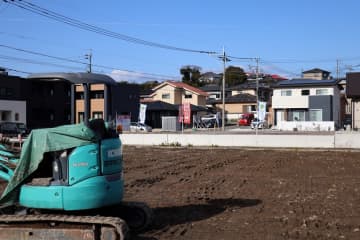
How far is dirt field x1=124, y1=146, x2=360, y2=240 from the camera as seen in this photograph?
22.0 ft

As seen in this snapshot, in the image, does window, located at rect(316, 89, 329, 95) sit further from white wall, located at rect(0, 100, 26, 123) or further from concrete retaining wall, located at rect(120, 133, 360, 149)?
white wall, located at rect(0, 100, 26, 123)

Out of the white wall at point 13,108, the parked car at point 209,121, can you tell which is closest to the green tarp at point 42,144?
the white wall at point 13,108

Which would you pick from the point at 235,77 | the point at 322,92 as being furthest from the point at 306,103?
the point at 235,77

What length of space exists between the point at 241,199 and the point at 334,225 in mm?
2629

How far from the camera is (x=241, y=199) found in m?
9.33

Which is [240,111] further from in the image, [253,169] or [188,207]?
[188,207]

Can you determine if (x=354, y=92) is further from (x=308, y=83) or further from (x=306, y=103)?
(x=308, y=83)

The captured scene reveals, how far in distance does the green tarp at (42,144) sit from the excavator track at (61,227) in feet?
1.45

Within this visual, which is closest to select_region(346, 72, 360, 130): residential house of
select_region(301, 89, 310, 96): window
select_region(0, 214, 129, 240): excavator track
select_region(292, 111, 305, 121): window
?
select_region(292, 111, 305, 121): window

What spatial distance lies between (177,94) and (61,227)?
234 ft

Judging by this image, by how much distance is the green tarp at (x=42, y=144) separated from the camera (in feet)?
17.9

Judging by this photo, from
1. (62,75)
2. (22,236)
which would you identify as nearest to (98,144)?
(62,75)

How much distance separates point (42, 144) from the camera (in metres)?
5.48

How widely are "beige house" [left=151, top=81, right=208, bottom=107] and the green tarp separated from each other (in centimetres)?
7005
